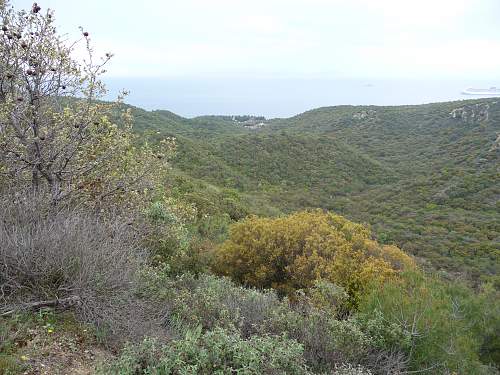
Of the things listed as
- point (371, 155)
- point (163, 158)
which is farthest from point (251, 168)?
point (163, 158)

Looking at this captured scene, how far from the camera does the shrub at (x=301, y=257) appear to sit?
6730 mm

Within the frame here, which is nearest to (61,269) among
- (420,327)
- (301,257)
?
(420,327)

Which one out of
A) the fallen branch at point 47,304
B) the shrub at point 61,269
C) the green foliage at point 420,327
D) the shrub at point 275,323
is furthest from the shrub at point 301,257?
the fallen branch at point 47,304

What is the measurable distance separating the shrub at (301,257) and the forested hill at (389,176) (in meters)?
6.00

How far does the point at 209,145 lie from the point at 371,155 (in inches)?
723

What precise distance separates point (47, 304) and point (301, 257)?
4.31 m

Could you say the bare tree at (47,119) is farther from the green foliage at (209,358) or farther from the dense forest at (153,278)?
the green foliage at (209,358)

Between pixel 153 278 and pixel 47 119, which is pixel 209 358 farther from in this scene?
pixel 47 119

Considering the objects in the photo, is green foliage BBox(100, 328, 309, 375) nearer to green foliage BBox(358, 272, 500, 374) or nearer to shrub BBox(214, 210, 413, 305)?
green foliage BBox(358, 272, 500, 374)

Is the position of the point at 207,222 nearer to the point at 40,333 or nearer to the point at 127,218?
the point at 127,218

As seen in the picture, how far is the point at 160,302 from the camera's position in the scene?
4562 millimetres

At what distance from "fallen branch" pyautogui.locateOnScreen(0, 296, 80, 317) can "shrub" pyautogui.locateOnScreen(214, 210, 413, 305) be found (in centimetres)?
376

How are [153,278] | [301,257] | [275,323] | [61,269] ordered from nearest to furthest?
[61,269]
[275,323]
[153,278]
[301,257]

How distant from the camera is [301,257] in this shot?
712 centimetres
